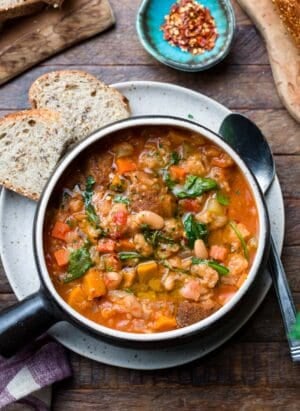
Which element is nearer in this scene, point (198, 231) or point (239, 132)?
point (198, 231)

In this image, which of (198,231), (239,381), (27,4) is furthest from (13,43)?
(239,381)

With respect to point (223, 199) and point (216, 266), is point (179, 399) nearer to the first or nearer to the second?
point (216, 266)

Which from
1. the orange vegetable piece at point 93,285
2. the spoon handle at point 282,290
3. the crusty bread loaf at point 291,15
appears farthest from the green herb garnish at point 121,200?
the crusty bread loaf at point 291,15

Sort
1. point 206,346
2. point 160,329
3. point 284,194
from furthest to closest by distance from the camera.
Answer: point 284,194 < point 206,346 < point 160,329

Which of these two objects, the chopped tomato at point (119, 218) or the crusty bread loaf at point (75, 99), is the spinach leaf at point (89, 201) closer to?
the chopped tomato at point (119, 218)

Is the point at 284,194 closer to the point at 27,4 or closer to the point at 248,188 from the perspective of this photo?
the point at 248,188

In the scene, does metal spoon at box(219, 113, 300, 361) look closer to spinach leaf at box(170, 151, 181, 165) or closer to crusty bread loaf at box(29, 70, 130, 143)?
spinach leaf at box(170, 151, 181, 165)

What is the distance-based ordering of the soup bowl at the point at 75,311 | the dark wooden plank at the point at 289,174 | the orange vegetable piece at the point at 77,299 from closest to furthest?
the soup bowl at the point at 75,311 → the orange vegetable piece at the point at 77,299 → the dark wooden plank at the point at 289,174
